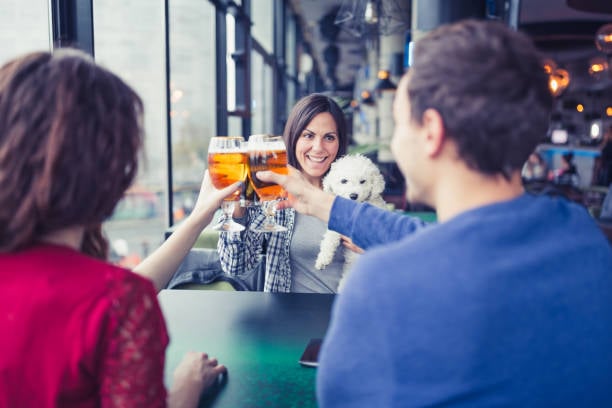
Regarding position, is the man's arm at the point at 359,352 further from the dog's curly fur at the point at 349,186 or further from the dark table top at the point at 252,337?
the dog's curly fur at the point at 349,186

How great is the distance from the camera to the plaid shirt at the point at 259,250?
1942mm

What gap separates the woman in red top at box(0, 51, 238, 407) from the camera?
68cm

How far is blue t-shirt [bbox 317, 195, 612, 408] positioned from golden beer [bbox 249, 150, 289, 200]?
755 mm

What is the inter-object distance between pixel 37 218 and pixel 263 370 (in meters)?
0.58

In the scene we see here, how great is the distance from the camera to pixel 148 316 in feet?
2.37

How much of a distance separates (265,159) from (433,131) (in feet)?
2.31

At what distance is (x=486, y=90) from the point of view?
0.74 meters

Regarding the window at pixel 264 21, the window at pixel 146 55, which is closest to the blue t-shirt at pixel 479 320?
the window at pixel 146 55

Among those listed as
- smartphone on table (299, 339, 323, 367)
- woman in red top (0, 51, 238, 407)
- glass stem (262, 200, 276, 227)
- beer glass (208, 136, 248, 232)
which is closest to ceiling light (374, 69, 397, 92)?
glass stem (262, 200, 276, 227)

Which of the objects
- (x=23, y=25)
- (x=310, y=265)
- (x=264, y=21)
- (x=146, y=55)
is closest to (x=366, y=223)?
(x=310, y=265)

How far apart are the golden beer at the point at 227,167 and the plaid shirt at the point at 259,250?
19.9 inches

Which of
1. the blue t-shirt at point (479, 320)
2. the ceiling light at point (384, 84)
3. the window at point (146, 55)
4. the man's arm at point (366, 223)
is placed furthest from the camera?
the ceiling light at point (384, 84)

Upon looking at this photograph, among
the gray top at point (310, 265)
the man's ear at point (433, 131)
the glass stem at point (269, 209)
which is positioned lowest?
the gray top at point (310, 265)

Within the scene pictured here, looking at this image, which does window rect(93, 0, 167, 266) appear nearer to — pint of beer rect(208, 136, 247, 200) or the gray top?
the gray top
